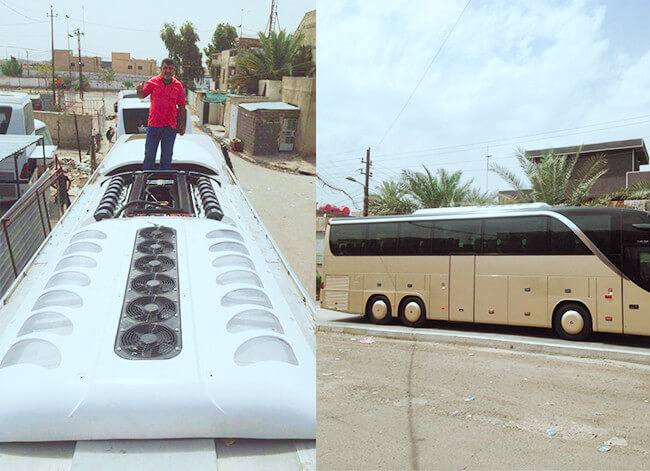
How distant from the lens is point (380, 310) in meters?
4.27

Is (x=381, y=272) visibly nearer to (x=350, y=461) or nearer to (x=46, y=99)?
(x=350, y=461)

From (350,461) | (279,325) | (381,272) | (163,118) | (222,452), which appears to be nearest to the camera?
(222,452)

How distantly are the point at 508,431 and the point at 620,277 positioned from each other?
1.55 m

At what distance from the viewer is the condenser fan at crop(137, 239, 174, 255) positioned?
1.33 m

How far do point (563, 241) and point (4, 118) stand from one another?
324 cm

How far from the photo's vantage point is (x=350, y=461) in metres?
2.37

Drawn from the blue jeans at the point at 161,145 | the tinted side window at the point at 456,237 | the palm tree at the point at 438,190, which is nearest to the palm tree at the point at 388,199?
the palm tree at the point at 438,190

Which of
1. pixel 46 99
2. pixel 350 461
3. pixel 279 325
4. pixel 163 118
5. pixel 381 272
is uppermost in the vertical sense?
pixel 46 99

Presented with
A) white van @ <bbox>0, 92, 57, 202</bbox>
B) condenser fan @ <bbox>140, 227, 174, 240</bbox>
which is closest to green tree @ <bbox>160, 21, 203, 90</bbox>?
white van @ <bbox>0, 92, 57, 202</bbox>

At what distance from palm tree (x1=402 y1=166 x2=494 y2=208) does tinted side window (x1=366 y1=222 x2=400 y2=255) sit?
571mm

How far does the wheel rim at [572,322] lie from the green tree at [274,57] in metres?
3.04

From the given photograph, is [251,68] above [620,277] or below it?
above

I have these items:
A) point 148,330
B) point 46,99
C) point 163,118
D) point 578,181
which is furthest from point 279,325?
point 578,181

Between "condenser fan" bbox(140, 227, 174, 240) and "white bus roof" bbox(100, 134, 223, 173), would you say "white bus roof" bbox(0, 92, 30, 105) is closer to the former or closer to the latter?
"white bus roof" bbox(100, 134, 223, 173)
